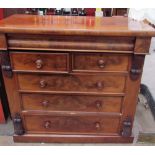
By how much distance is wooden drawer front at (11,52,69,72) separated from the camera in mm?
1065

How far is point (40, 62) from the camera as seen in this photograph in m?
1.07

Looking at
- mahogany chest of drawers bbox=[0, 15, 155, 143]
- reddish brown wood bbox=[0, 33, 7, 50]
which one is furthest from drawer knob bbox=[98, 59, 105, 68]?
reddish brown wood bbox=[0, 33, 7, 50]

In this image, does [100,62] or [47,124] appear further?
[47,124]

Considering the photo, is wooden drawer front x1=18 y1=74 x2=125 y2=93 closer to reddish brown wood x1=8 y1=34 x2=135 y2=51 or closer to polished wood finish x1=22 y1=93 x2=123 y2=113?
polished wood finish x1=22 y1=93 x2=123 y2=113

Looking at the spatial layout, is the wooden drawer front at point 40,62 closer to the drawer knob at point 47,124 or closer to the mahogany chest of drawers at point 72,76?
the mahogany chest of drawers at point 72,76

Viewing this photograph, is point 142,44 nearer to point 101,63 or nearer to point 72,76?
point 101,63

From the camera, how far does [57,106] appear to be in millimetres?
1237

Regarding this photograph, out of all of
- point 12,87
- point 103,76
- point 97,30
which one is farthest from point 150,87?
point 12,87

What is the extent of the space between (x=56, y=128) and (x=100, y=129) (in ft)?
0.94

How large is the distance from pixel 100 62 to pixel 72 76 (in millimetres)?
175

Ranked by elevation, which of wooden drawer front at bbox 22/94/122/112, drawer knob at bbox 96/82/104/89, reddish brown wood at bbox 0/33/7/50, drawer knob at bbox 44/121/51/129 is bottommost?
drawer knob at bbox 44/121/51/129

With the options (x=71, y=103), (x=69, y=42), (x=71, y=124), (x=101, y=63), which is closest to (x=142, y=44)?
(x=101, y=63)

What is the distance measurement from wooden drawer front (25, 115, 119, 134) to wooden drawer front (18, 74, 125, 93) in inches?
8.3
